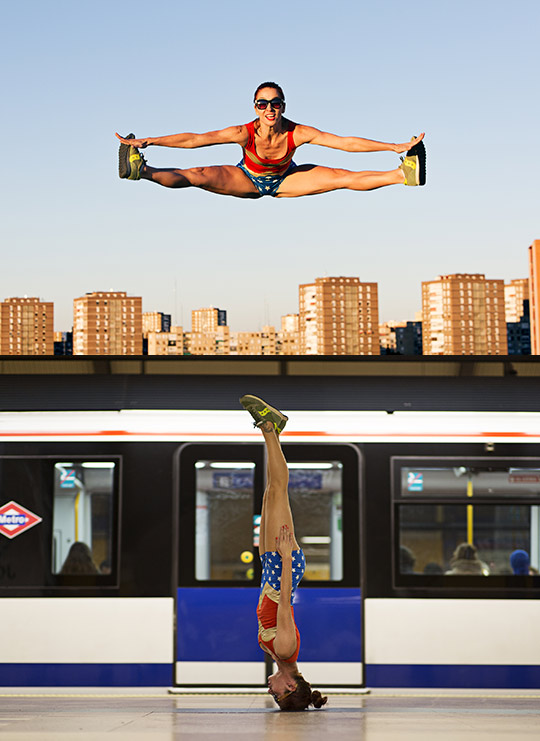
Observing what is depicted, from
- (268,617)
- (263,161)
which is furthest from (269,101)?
(268,617)

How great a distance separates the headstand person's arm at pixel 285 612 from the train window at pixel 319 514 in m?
2.14

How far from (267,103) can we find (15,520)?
6.17 metres

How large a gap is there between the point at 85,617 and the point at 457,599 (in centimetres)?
309

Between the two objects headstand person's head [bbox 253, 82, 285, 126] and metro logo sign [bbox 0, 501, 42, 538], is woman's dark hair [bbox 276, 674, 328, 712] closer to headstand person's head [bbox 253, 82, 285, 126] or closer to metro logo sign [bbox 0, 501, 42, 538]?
metro logo sign [bbox 0, 501, 42, 538]

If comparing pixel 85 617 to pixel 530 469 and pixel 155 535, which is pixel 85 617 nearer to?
pixel 155 535

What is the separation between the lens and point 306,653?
812 cm

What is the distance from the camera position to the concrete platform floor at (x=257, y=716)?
544cm

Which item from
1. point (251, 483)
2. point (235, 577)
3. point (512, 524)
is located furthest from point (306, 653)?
point (512, 524)

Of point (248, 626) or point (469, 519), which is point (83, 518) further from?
point (469, 519)

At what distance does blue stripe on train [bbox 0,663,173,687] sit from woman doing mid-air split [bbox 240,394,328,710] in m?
2.01

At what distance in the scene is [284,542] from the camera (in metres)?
6.07

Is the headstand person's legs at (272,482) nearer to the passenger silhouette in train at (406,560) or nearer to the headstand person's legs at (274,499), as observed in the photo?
the headstand person's legs at (274,499)

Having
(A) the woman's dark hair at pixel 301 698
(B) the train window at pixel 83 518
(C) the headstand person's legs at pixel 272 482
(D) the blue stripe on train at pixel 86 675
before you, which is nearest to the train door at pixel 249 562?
(D) the blue stripe on train at pixel 86 675

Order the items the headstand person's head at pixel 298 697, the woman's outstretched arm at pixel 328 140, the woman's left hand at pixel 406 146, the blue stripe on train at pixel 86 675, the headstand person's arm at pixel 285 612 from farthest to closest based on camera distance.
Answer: the woman's outstretched arm at pixel 328 140, the woman's left hand at pixel 406 146, the blue stripe on train at pixel 86 675, the headstand person's head at pixel 298 697, the headstand person's arm at pixel 285 612
